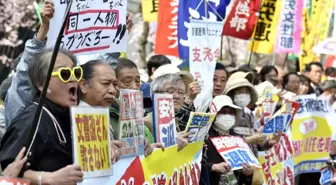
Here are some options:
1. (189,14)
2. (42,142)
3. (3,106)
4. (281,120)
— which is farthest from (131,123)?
(189,14)

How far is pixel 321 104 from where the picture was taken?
12.1m

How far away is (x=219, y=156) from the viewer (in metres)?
8.37

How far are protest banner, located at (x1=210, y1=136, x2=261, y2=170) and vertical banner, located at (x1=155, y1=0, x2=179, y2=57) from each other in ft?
12.9

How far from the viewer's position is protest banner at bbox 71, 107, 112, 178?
4862 millimetres

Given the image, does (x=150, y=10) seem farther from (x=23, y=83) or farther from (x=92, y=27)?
(x=23, y=83)

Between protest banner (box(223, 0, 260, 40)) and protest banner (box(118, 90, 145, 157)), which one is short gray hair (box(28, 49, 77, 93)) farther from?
protest banner (box(223, 0, 260, 40))

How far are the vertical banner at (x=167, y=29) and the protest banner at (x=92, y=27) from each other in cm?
580

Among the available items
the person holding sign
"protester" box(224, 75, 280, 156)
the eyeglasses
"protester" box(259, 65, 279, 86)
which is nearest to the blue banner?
"protester" box(224, 75, 280, 156)

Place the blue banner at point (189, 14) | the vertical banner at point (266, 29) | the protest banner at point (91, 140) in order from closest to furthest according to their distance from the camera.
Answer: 1. the protest banner at point (91, 140)
2. the blue banner at point (189, 14)
3. the vertical banner at point (266, 29)

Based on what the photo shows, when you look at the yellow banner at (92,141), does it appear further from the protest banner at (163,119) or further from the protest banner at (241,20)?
the protest banner at (241,20)

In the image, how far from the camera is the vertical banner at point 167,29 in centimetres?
1248

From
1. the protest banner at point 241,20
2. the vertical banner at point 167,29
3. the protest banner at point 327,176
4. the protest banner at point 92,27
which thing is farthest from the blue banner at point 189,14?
the protest banner at point 241,20

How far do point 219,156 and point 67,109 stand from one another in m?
3.49

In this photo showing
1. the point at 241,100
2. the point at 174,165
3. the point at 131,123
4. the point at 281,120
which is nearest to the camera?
the point at 131,123
